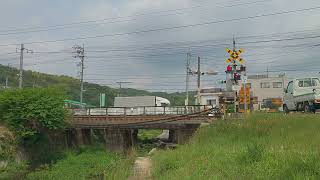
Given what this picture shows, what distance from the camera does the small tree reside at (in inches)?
1768

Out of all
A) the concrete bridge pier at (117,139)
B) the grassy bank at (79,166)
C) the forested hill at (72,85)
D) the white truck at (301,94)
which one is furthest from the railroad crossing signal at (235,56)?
the forested hill at (72,85)

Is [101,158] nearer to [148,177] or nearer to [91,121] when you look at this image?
[91,121]

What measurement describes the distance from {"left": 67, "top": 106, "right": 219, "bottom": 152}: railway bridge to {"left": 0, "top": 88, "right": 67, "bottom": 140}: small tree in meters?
4.14

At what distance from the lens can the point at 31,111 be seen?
44750mm

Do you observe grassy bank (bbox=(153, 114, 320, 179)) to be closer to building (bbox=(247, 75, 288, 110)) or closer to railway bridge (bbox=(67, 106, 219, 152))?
railway bridge (bbox=(67, 106, 219, 152))

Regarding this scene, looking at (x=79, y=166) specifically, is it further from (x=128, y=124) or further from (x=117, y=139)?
(x=117, y=139)

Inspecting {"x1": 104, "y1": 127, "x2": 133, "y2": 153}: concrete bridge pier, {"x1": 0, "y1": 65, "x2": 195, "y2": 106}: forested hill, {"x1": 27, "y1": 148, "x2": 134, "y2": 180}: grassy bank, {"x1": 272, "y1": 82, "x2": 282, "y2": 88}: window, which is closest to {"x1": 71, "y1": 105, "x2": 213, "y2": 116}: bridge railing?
{"x1": 104, "y1": 127, "x2": 133, "y2": 153}: concrete bridge pier

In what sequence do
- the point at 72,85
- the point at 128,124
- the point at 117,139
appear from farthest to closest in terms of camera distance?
the point at 72,85, the point at 117,139, the point at 128,124

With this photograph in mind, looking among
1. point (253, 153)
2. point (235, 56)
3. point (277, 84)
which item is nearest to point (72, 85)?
point (277, 84)

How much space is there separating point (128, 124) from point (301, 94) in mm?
19970

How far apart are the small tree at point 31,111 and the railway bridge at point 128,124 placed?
13.6 feet

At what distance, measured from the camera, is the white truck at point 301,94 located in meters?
30.2

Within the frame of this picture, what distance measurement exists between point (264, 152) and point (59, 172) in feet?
91.5

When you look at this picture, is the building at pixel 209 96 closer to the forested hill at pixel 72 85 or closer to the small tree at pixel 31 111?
the forested hill at pixel 72 85
